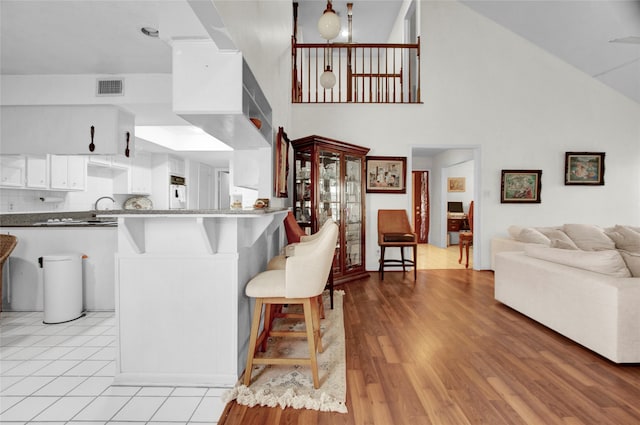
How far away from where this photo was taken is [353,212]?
15.9 ft

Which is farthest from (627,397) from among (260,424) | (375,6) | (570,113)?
(375,6)

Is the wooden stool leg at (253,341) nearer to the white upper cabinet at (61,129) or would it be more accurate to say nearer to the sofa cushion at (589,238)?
the white upper cabinet at (61,129)

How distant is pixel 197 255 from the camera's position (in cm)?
199

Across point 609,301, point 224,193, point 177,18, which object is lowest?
point 609,301

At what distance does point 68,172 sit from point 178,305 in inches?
148

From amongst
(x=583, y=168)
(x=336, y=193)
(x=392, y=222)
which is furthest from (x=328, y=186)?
(x=583, y=168)

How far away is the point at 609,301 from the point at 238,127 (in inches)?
118

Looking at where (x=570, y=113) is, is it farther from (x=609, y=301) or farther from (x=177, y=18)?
(x=177, y=18)

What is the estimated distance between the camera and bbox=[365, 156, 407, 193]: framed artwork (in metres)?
5.33

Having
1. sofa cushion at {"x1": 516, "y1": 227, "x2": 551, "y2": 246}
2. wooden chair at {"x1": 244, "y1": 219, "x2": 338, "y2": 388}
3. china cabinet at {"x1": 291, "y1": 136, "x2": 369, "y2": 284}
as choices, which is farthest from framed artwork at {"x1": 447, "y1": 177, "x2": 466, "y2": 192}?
wooden chair at {"x1": 244, "y1": 219, "x2": 338, "y2": 388}

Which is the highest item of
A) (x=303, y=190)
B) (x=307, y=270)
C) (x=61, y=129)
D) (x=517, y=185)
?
(x=61, y=129)

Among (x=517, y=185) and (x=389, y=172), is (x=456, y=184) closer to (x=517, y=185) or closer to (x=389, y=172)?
(x=517, y=185)

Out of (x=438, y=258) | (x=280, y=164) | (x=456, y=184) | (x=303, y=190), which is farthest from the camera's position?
(x=456, y=184)

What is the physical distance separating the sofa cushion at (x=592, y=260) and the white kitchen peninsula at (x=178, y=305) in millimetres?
2586
